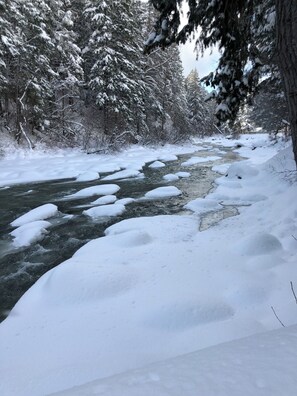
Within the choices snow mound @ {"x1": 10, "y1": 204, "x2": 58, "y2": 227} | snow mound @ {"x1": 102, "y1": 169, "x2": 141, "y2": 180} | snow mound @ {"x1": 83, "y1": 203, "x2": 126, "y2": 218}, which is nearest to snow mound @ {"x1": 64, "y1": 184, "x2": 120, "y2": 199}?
snow mound @ {"x1": 10, "y1": 204, "x2": 58, "y2": 227}

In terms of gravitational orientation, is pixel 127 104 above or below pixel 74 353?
above

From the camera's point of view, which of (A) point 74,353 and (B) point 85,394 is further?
(A) point 74,353

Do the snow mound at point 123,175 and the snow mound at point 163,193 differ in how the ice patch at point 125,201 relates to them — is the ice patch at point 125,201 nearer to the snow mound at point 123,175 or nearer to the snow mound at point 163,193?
the snow mound at point 163,193

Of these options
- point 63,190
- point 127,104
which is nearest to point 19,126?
point 127,104

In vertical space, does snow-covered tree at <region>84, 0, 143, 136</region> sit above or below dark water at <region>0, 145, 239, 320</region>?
above

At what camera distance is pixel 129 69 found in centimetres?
2081

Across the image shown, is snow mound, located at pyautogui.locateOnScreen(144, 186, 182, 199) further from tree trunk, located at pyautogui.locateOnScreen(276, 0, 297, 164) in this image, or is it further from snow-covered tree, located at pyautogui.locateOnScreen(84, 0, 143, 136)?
snow-covered tree, located at pyautogui.locateOnScreen(84, 0, 143, 136)

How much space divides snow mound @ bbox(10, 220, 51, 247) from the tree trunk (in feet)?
14.2

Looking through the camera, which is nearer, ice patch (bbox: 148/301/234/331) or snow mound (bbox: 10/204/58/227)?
ice patch (bbox: 148/301/234/331)

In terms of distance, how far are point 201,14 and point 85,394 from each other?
16.1ft

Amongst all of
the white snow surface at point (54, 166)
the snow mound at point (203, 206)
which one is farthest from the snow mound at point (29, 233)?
the white snow surface at point (54, 166)

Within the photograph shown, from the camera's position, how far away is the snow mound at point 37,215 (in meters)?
6.11

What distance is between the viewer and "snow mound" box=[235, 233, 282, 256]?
381 cm

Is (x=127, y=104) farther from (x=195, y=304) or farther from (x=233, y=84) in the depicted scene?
(x=195, y=304)
